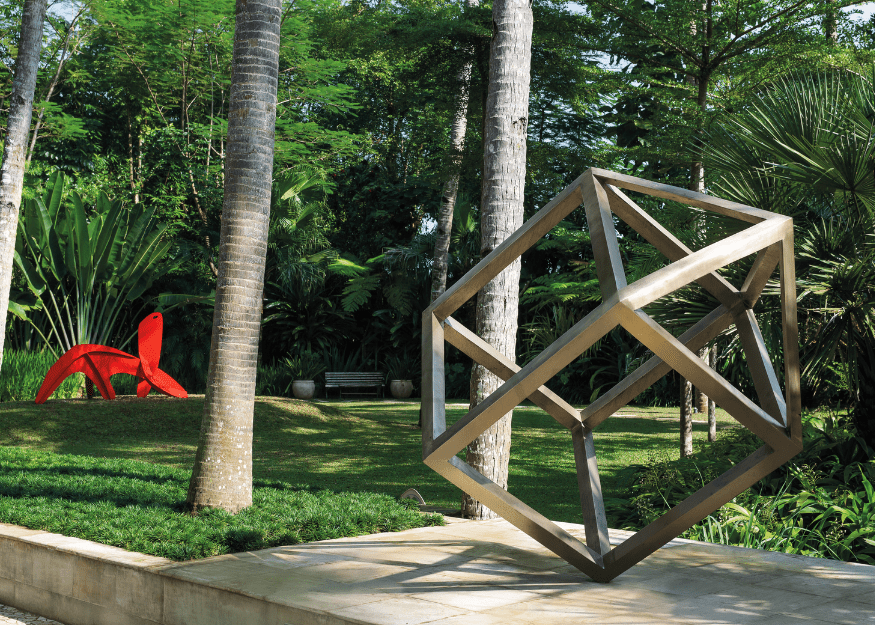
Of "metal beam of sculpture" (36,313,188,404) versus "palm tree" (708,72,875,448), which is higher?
"palm tree" (708,72,875,448)

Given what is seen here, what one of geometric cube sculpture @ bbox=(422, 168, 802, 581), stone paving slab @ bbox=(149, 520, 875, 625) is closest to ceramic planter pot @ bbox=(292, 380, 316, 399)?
stone paving slab @ bbox=(149, 520, 875, 625)

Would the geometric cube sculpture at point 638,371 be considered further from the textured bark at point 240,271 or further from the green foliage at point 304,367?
the green foliage at point 304,367

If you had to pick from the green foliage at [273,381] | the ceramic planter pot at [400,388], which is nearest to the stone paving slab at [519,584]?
the green foliage at [273,381]

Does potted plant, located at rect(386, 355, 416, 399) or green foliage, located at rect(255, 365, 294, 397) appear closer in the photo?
green foliage, located at rect(255, 365, 294, 397)

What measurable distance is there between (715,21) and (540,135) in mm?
6276

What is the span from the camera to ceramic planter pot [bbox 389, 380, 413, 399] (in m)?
20.9

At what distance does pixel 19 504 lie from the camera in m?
6.12

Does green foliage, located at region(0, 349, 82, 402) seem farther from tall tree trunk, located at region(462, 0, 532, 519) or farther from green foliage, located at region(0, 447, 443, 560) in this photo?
tall tree trunk, located at region(462, 0, 532, 519)

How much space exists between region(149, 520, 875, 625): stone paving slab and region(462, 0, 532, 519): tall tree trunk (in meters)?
1.69

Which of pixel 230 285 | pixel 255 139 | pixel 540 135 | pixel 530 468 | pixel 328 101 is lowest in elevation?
pixel 530 468

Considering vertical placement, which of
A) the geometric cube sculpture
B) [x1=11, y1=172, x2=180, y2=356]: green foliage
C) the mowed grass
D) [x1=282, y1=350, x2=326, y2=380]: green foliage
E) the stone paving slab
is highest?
[x1=11, y1=172, x2=180, y2=356]: green foliage

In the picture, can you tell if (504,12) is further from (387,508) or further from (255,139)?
(387,508)

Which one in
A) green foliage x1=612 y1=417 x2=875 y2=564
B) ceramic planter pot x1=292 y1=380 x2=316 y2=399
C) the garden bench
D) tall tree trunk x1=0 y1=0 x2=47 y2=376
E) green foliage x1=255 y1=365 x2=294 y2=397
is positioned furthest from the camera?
the garden bench

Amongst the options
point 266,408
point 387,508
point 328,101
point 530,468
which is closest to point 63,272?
point 266,408
